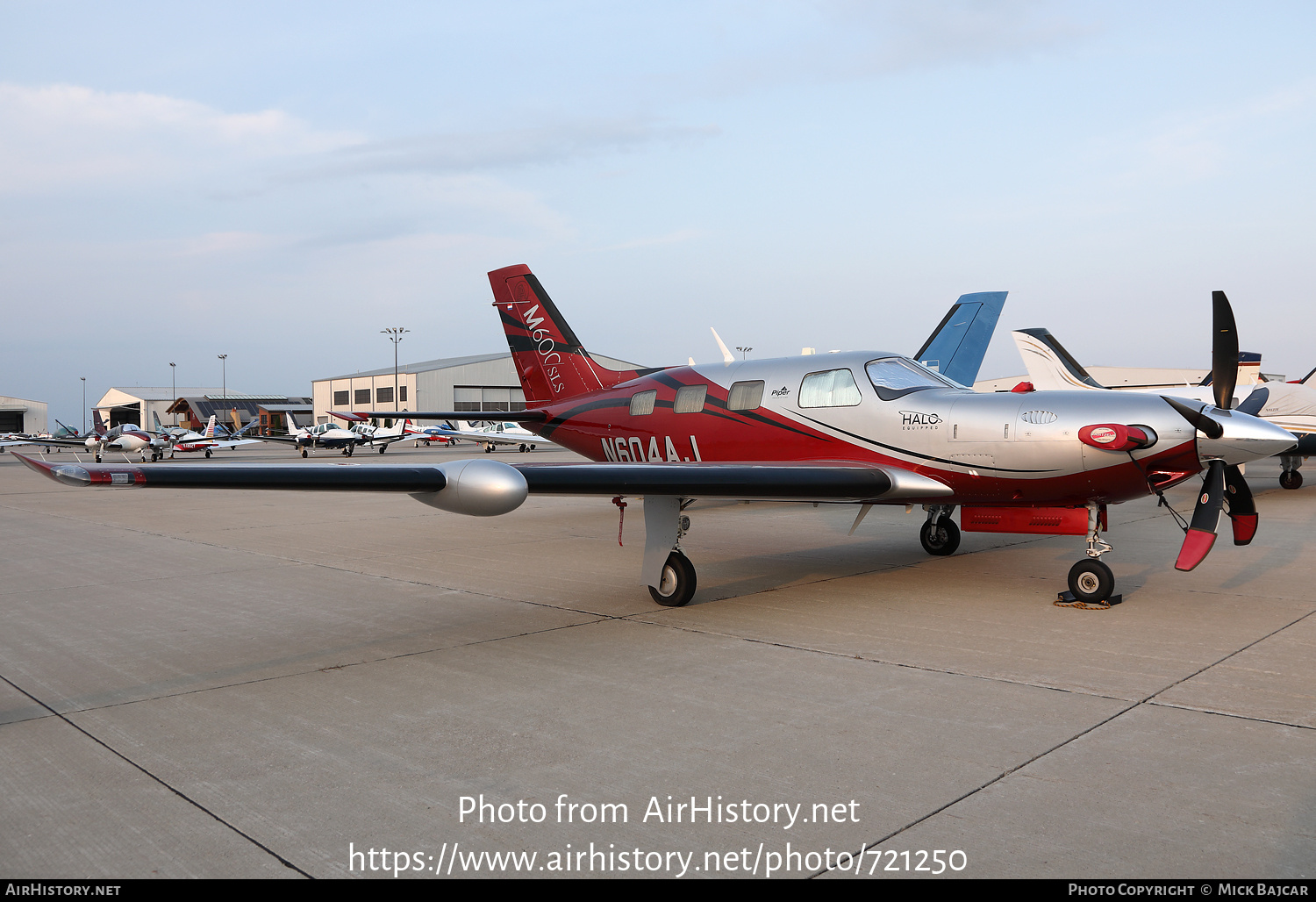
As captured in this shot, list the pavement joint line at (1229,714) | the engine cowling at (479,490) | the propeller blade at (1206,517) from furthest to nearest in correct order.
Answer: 1. the propeller blade at (1206,517)
2. the engine cowling at (479,490)
3. the pavement joint line at (1229,714)

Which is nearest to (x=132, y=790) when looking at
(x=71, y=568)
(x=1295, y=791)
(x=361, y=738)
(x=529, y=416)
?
(x=361, y=738)

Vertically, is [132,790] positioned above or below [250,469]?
below

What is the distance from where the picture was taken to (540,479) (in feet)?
22.9

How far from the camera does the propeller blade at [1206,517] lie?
7.14 metres

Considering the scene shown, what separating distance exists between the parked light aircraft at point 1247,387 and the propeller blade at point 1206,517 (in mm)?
9562

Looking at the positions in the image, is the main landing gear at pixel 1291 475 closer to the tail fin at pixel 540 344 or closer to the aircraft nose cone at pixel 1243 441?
the aircraft nose cone at pixel 1243 441

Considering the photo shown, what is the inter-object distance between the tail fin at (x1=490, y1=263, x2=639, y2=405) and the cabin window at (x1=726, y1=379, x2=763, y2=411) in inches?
138

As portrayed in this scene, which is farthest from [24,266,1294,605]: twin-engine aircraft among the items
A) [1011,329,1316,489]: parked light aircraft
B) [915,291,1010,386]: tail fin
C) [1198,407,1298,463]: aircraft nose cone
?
[915,291,1010,386]: tail fin

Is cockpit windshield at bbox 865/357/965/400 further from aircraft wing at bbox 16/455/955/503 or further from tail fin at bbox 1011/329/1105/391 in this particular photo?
tail fin at bbox 1011/329/1105/391

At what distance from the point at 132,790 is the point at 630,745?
2.39m

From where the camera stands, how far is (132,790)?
4.04 metres

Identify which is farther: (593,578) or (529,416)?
(529,416)

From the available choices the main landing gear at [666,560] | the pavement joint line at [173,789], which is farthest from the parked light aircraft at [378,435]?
the pavement joint line at [173,789]

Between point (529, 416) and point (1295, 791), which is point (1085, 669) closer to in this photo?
point (1295, 791)
